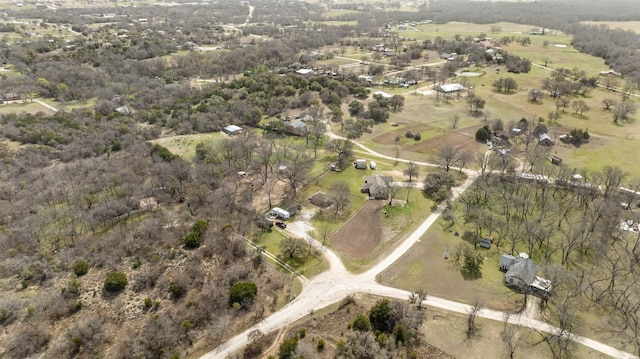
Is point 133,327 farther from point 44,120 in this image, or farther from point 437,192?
point 44,120

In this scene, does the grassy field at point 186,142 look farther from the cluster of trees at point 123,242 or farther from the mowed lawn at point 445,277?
the mowed lawn at point 445,277

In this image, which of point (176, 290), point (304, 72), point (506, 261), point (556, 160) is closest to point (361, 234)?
point (506, 261)

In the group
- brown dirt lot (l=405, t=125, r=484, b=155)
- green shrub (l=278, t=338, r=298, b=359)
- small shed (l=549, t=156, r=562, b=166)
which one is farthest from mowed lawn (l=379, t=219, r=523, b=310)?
small shed (l=549, t=156, r=562, b=166)

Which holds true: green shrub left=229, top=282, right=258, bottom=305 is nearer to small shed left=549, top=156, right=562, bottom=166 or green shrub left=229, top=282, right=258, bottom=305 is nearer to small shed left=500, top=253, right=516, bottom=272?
small shed left=500, top=253, right=516, bottom=272

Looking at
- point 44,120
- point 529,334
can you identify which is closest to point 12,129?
point 44,120

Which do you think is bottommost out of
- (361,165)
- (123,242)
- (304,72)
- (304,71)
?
(123,242)

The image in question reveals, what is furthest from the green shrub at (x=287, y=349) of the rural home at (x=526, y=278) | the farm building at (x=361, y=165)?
the farm building at (x=361, y=165)

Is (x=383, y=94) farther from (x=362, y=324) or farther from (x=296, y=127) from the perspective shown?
(x=362, y=324)
